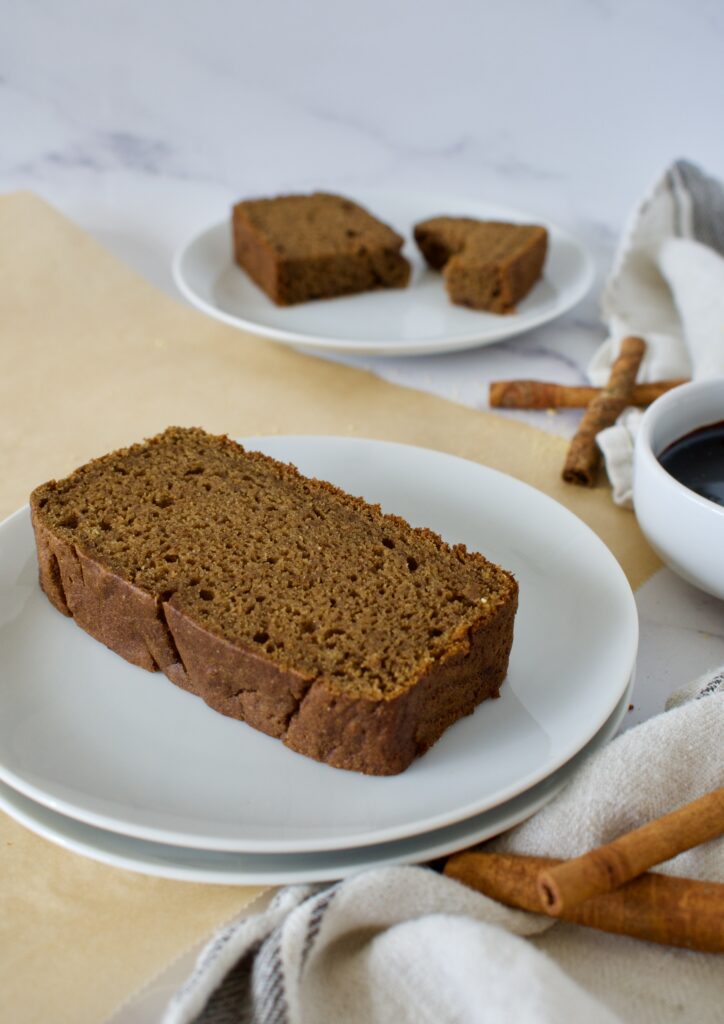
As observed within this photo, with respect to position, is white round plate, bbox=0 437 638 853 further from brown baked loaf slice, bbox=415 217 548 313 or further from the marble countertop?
the marble countertop

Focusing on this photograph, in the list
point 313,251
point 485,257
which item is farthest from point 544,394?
point 313,251

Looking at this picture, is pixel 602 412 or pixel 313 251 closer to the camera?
pixel 602 412

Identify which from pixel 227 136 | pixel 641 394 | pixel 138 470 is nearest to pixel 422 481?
pixel 138 470

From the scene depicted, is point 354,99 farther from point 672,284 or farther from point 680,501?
point 680,501

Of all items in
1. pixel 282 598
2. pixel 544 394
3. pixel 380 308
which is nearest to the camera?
pixel 282 598

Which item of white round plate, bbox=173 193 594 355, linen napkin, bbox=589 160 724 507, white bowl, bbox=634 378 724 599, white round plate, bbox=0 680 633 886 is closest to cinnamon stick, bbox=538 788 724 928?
white round plate, bbox=0 680 633 886

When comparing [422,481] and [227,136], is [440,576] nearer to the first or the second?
[422,481]
